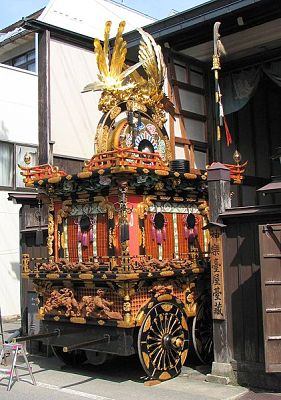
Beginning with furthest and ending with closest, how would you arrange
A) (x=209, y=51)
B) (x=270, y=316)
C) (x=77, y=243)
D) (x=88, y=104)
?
(x=209, y=51), (x=88, y=104), (x=77, y=243), (x=270, y=316)

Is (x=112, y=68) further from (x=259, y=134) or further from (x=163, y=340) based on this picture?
(x=259, y=134)

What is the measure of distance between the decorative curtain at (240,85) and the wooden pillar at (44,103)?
6.26m

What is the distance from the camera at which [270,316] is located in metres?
8.27

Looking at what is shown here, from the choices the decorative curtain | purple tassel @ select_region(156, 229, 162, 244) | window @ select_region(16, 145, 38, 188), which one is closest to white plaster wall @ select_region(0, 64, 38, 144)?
window @ select_region(16, 145, 38, 188)

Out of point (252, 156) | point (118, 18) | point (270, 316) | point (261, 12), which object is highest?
point (118, 18)

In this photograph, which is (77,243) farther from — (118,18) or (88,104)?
(118,18)

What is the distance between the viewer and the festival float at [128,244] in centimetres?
948

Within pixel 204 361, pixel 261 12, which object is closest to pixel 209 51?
pixel 261 12

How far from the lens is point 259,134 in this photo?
1931 centimetres

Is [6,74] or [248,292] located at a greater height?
[6,74]

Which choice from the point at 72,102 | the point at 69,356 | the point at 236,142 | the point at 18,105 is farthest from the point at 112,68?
the point at 18,105

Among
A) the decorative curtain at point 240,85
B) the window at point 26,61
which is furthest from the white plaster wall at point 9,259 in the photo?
the decorative curtain at point 240,85

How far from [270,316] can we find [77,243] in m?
4.25

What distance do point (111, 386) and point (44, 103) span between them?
7.99 m
